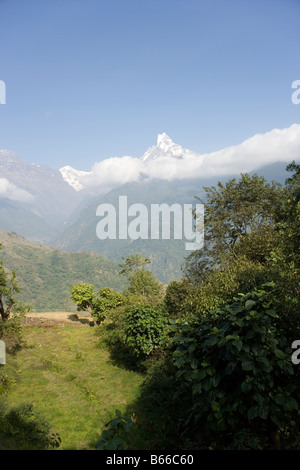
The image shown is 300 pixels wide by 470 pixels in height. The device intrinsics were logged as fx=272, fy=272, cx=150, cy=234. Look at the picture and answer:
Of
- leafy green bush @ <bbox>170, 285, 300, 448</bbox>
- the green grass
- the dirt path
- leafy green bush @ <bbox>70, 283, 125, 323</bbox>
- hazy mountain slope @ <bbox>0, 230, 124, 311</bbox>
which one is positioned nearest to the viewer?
leafy green bush @ <bbox>170, 285, 300, 448</bbox>

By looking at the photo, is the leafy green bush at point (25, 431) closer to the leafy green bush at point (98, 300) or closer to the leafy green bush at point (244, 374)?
the leafy green bush at point (244, 374)

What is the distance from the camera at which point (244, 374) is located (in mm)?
4746

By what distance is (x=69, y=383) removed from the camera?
1268 cm

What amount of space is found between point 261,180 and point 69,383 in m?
21.1

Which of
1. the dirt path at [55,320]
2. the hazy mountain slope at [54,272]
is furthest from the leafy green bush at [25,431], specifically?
the hazy mountain slope at [54,272]

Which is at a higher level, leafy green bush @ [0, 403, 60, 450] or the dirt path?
leafy green bush @ [0, 403, 60, 450]

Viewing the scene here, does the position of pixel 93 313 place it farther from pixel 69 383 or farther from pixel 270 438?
pixel 270 438

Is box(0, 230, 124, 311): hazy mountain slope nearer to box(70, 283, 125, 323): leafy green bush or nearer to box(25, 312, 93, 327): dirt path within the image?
box(70, 283, 125, 323): leafy green bush

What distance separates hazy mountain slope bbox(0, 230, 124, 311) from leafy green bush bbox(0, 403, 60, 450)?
138 metres

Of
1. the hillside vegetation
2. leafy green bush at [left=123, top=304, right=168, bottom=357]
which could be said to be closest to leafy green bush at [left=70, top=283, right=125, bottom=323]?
the hillside vegetation

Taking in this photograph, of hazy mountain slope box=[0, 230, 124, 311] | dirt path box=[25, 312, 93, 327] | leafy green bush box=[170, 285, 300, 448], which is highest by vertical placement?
leafy green bush box=[170, 285, 300, 448]

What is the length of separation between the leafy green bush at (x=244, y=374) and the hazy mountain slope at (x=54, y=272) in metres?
142

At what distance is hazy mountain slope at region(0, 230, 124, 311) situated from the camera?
147 meters

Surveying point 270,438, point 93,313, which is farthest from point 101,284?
point 270,438
